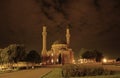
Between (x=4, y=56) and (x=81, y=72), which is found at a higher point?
(x=4, y=56)

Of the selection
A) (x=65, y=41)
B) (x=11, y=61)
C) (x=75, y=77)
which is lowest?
(x=75, y=77)

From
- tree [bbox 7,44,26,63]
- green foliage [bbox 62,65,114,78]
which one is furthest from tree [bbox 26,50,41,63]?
green foliage [bbox 62,65,114,78]

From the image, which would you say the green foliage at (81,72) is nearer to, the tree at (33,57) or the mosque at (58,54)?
the tree at (33,57)

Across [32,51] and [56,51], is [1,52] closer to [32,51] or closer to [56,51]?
[32,51]

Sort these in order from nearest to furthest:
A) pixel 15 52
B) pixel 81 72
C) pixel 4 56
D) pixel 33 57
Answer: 1. pixel 81 72
2. pixel 4 56
3. pixel 15 52
4. pixel 33 57

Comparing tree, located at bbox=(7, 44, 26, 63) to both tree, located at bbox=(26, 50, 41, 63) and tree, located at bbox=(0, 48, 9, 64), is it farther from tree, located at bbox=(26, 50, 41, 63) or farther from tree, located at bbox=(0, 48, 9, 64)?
tree, located at bbox=(26, 50, 41, 63)

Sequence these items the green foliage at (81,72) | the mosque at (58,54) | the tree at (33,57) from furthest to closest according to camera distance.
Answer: the mosque at (58,54), the tree at (33,57), the green foliage at (81,72)

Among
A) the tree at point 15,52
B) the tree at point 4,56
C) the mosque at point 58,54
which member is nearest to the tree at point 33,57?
the mosque at point 58,54

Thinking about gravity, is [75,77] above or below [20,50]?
below

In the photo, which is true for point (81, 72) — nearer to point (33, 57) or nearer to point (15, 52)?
point (15, 52)

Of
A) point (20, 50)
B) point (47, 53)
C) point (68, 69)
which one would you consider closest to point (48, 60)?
point (47, 53)

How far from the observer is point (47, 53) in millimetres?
113875

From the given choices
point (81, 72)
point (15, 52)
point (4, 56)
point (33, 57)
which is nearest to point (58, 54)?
point (33, 57)

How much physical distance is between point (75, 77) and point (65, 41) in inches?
3506
